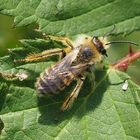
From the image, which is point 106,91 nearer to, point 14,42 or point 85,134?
point 85,134

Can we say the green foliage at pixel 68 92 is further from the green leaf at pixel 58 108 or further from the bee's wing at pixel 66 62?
the bee's wing at pixel 66 62

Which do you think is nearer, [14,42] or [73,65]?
[73,65]

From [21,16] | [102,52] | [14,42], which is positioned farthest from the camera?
[14,42]

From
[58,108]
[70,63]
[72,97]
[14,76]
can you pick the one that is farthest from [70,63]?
[14,76]

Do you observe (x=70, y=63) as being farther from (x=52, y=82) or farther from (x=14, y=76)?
(x=14, y=76)

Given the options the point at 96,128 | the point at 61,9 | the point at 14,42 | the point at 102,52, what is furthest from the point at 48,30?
the point at 14,42

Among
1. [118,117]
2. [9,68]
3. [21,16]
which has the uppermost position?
[21,16]

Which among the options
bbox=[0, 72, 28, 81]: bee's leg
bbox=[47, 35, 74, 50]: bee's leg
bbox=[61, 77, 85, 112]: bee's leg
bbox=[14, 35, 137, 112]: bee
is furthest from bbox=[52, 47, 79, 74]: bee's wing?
bbox=[0, 72, 28, 81]: bee's leg
